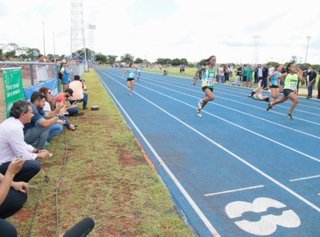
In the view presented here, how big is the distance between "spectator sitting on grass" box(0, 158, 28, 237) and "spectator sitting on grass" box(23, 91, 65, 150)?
6.14ft

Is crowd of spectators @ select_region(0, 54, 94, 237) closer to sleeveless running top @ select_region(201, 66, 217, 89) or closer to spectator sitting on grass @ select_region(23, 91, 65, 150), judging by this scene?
spectator sitting on grass @ select_region(23, 91, 65, 150)

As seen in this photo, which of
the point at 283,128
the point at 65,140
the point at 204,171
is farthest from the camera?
the point at 283,128

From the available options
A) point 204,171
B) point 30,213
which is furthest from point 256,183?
point 30,213

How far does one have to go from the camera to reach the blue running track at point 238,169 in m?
3.28

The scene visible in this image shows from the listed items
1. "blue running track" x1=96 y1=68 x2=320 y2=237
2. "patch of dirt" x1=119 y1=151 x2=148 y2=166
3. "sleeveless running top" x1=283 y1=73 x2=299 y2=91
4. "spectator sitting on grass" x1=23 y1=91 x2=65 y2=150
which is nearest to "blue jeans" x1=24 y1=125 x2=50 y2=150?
"spectator sitting on grass" x1=23 y1=91 x2=65 y2=150

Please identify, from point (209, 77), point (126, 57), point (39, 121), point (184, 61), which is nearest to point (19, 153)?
point (39, 121)

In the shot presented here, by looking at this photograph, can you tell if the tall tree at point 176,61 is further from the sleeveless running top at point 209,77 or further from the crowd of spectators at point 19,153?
the crowd of spectators at point 19,153

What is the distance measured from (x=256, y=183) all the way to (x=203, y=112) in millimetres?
6127

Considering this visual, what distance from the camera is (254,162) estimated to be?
5156 millimetres

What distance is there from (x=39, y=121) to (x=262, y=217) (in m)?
4.12

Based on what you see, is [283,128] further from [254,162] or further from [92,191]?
[92,191]

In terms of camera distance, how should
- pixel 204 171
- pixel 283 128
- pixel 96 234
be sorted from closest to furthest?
pixel 96 234 < pixel 204 171 < pixel 283 128

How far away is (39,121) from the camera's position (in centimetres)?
468

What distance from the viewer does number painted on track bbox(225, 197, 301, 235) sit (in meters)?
3.12
